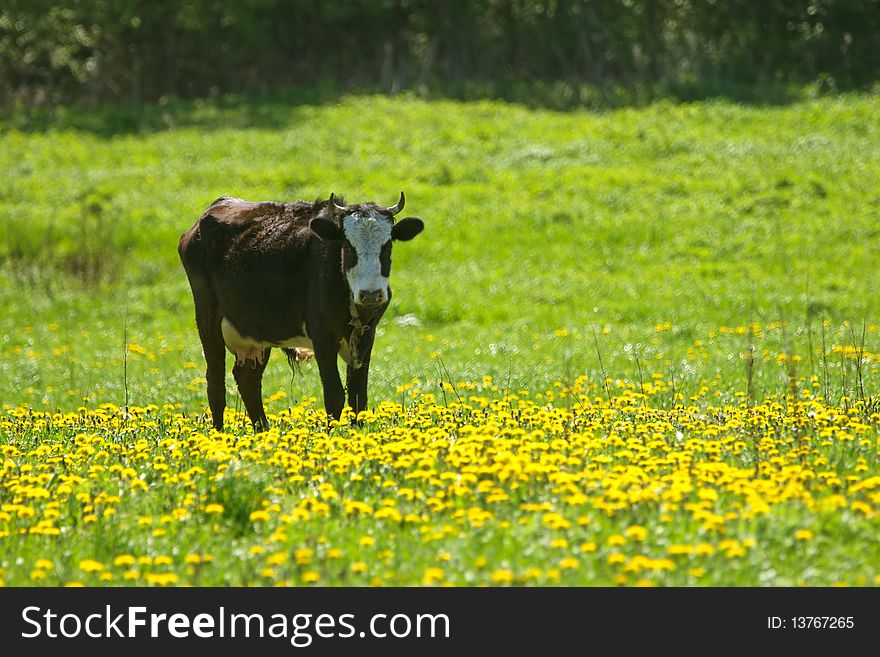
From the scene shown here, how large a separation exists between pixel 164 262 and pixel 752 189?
1248 cm

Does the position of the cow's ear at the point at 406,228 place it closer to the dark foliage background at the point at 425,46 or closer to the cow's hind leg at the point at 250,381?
the cow's hind leg at the point at 250,381

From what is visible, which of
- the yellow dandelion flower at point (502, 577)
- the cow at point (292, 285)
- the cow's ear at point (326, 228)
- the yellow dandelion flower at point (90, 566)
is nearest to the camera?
the yellow dandelion flower at point (502, 577)

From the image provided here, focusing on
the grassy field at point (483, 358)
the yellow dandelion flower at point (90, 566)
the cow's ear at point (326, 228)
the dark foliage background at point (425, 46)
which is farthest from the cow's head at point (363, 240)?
the dark foliage background at point (425, 46)

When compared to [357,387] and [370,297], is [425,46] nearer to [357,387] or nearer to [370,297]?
[357,387]

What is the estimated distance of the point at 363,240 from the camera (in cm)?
1086

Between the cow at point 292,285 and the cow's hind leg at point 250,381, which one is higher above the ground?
the cow at point 292,285

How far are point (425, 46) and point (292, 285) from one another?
34.5 meters

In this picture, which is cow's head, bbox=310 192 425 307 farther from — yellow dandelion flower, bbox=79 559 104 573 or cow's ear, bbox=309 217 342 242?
yellow dandelion flower, bbox=79 559 104 573

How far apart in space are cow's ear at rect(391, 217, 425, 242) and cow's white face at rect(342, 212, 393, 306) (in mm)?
263

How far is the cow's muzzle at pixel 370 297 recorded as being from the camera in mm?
10594

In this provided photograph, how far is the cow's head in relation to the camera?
10.7m

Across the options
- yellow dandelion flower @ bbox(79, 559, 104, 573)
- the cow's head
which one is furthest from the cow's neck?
yellow dandelion flower @ bbox(79, 559, 104, 573)

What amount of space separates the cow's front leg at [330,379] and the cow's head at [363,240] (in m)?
0.67

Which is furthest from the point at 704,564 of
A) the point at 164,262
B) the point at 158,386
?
the point at 164,262
